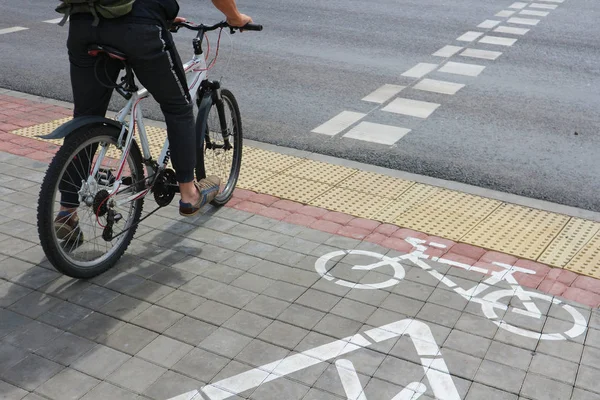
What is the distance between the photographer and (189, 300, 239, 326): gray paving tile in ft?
14.9

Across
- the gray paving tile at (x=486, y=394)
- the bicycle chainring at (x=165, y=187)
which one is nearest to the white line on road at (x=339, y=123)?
the bicycle chainring at (x=165, y=187)

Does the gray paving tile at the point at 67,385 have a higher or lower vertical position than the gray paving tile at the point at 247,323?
higher

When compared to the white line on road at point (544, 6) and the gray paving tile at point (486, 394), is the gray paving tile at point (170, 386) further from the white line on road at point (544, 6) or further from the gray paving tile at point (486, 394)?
the white line on road at point (544, 6)

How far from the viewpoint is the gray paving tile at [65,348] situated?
4.13 meters

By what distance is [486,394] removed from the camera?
3928 mm

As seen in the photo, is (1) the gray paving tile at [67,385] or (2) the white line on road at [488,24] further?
(2) the white line on road at [488,24]

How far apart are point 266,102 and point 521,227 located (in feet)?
12.8

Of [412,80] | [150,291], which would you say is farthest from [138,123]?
[412,80]

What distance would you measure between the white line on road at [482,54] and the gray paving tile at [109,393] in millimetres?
8451

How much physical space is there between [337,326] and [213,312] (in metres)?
0.70

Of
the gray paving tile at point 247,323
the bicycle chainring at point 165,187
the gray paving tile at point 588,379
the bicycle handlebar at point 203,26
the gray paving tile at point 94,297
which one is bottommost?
the gray paving tile at point 588,379

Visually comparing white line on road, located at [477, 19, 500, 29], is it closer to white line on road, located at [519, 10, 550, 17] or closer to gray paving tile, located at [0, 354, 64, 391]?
white line on road, located at [519, 10, 550, 17]

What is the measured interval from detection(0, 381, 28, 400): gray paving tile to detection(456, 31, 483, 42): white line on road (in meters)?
9.66

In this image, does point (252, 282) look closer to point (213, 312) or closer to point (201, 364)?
point (213, 312)
